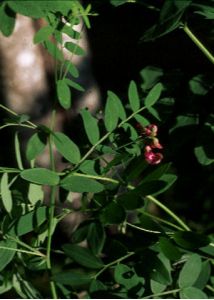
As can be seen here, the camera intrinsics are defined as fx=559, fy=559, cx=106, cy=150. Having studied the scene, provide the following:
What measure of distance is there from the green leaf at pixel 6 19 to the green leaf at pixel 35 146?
0.27 metres

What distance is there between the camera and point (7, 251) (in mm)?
→ 1063

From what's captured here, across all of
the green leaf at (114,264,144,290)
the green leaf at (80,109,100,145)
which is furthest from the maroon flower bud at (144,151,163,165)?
the green leaf at (114,264,144,290)

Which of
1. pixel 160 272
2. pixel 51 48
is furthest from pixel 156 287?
pixel 51 48

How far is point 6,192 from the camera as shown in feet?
3.55

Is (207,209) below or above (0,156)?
below

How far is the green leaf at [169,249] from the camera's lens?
0.99 metres

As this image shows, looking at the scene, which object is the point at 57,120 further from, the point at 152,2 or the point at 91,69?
the point at 152,2

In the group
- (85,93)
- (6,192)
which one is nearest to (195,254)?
(6,192)

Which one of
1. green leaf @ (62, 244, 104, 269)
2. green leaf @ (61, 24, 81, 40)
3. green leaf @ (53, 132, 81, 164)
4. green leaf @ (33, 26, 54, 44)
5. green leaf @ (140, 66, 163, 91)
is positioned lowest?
green leaf @ (62, 244, 104, 269)

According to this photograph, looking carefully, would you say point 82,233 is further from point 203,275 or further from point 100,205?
point 203,275

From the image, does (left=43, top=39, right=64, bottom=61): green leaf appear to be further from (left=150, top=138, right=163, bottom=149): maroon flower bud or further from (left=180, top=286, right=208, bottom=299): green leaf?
(left=180, top=286, right=208, bottom=299): green leaf

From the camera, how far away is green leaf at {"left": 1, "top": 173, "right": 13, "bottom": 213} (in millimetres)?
1075

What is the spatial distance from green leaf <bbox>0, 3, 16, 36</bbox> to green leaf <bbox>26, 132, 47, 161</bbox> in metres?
0.27

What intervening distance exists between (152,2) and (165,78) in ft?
0.71
